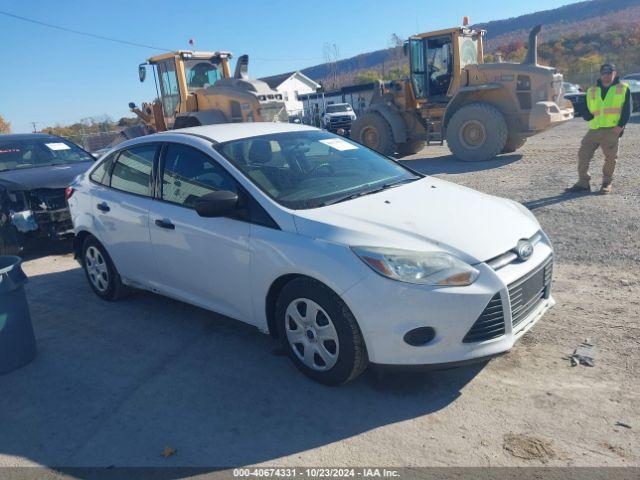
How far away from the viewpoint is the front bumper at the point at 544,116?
12.0m

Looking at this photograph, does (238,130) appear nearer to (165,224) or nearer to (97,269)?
(165,224)

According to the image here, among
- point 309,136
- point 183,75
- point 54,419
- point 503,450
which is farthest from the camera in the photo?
point 183,75

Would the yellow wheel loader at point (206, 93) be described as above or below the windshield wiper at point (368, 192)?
above

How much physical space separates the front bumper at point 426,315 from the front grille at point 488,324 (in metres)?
0.02

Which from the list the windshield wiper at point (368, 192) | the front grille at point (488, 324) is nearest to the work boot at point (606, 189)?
the windshield wiper at point (368, 192)

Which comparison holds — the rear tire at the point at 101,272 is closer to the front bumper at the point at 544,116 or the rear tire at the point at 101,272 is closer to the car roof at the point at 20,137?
the car roof at the point at 20,137

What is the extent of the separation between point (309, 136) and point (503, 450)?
9.74ft

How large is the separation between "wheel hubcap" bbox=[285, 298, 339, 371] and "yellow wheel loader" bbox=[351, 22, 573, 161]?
10226mm

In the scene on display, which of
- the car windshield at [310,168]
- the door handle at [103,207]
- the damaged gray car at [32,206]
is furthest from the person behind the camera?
the damaged gray car at [32,206]

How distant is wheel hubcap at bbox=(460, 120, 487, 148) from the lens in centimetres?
1273

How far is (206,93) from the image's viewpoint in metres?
15.2

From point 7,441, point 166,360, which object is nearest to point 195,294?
point 166,360

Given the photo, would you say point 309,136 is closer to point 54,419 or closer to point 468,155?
point 54,419

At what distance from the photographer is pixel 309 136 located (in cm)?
477
